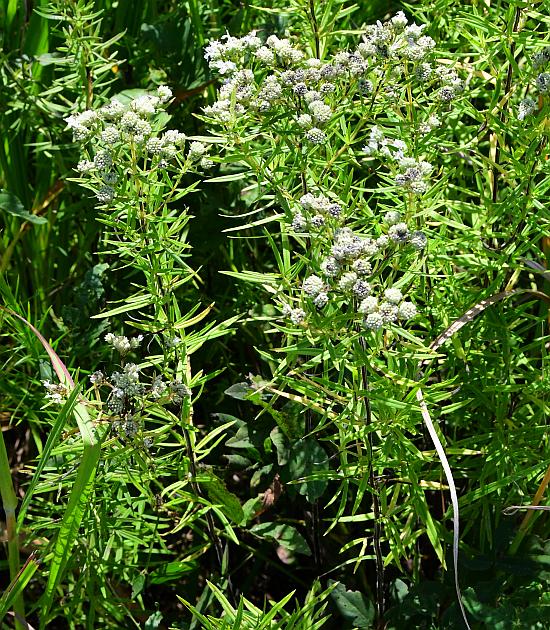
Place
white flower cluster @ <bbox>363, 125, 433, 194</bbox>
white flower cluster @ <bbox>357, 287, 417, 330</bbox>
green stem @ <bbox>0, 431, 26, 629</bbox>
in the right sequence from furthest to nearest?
green stem @ <bbox>0, 431, 26, 629</bbox> < white flower cluster @ <bbox>363, 125, 433, 194</bbox> < white flower cluster @ <bbox>357, 287, 417, 330</bbox>

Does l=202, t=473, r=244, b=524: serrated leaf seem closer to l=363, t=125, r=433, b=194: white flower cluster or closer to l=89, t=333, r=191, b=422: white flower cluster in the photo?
l=89, t=333, r=191, b=422: white flower cluster

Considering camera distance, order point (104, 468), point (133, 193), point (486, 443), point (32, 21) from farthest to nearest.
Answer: point (32, 21), point (486, 443), point (104, 468), point (133, 193)

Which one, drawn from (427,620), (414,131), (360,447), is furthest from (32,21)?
(427,620)

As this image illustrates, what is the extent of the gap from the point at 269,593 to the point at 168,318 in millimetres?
1072

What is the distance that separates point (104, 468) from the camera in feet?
6.63

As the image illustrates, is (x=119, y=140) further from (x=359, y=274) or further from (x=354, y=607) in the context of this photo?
(x=354, y=607)

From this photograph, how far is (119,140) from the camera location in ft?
6.00

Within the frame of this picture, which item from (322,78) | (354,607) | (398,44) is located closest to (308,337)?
(322,78)

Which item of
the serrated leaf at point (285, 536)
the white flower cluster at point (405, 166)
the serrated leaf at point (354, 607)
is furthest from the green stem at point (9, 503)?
the white flower cluster at point (405, 166)

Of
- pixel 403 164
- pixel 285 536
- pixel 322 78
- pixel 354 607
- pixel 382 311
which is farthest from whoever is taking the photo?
pixel 285 536

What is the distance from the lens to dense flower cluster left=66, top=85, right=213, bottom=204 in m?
1.79

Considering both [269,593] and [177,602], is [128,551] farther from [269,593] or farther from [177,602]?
[269,593]

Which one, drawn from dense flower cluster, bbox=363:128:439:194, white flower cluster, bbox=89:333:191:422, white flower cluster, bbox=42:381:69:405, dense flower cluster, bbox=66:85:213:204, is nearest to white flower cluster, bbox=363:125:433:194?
dense flower cluster, bbox=363:128:439:194

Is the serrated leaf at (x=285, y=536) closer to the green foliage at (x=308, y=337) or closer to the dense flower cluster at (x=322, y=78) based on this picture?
the green foliage at (x=308, y=337)
